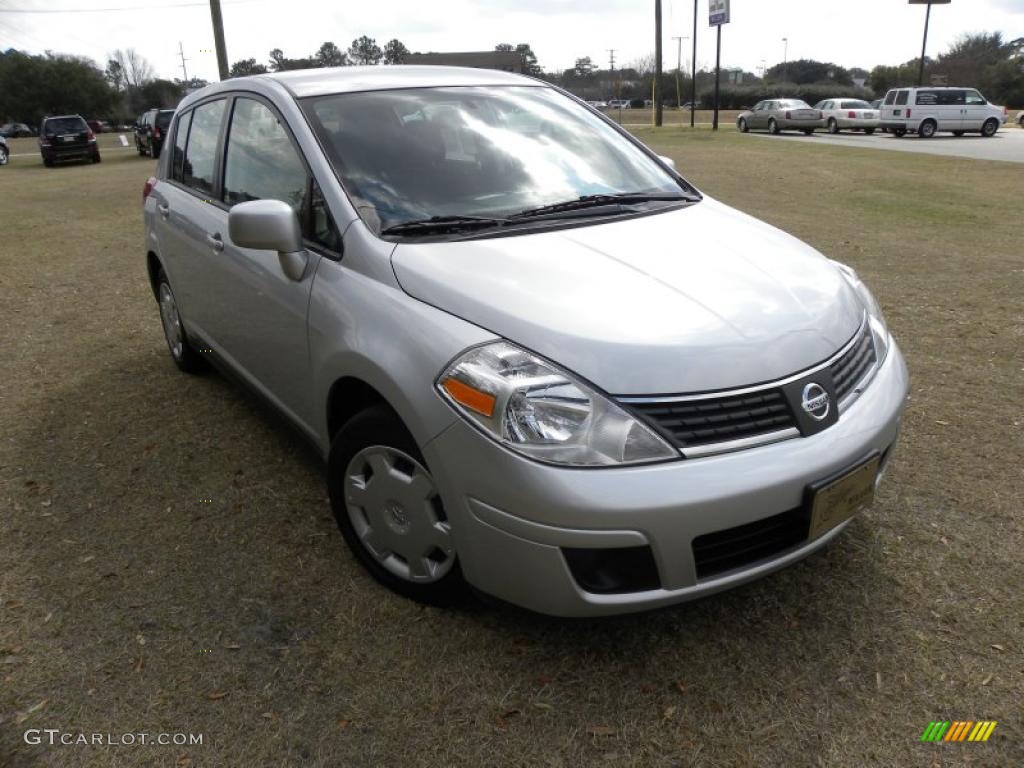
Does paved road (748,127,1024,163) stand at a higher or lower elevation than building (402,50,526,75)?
lower

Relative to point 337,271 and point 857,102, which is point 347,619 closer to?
point 337,271

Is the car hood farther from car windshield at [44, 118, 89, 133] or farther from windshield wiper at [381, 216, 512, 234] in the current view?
car windshield at [44, 118, 89, 133]

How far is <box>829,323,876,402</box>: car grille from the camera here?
236 cm

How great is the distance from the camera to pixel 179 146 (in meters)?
4.47

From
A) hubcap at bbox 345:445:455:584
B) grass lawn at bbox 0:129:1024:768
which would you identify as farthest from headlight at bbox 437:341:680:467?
grass lawn at bbox 0:129:1024:768

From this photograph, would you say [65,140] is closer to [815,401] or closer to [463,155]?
[463,155]

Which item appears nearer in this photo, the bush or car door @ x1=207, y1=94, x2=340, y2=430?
car door @ x1=207, y1=94, x2=340, y2=430

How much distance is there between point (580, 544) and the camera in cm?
201

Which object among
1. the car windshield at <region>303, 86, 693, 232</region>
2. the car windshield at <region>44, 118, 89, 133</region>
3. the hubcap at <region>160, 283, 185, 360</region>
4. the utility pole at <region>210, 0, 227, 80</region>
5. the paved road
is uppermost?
the utility pole at <region>210, 0, 227, 80</region>

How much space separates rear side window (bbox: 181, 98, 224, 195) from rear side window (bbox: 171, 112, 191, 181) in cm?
7

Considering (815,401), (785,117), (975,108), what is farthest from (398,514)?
(785,117)

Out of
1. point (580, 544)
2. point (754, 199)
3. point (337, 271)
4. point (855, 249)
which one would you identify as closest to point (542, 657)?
point (580, 544)

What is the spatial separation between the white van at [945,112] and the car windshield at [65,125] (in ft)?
92.2

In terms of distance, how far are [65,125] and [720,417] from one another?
28.9m
